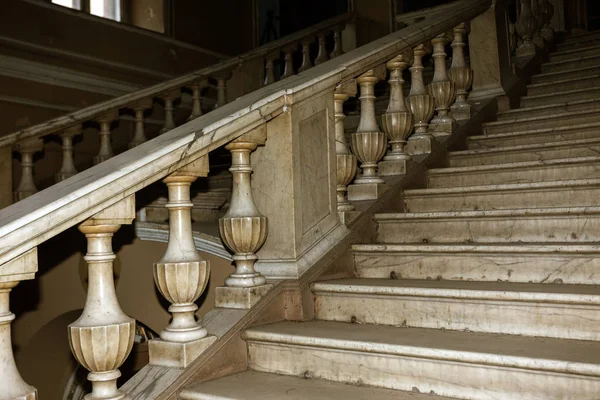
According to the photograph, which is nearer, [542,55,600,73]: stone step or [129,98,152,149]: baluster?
[542,55,600,73]: stone step

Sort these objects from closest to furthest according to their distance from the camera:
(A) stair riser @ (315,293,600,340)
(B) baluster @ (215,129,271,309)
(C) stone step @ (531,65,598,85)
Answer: (A) stair riser @ (315,293,600,340), (B) baluster @ (215,129,271,309), (C) stone step @ (531,65,598,85)

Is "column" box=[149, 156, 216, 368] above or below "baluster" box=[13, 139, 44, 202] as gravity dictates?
below

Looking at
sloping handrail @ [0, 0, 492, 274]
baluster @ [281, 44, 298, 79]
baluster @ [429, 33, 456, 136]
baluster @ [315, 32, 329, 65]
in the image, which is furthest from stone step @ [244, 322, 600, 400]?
baluster @ [315, 32, 329, 65]

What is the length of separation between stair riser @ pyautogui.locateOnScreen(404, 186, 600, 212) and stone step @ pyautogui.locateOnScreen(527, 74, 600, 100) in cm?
179

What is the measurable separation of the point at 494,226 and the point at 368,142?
759mm

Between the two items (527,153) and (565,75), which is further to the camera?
(565,75)

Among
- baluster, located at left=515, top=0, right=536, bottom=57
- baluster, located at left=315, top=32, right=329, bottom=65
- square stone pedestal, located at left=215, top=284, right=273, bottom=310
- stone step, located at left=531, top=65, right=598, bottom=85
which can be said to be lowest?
square stone pedestal, located at left=215, top=284, right=273, bottom=310

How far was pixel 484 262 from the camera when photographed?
2.75 metres

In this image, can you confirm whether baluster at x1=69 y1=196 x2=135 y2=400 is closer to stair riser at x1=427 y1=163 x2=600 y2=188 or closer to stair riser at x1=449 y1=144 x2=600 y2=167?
stair riser at x1=427 y1=163 x2=600 y2=188

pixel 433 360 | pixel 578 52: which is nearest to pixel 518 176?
pixel 433 360

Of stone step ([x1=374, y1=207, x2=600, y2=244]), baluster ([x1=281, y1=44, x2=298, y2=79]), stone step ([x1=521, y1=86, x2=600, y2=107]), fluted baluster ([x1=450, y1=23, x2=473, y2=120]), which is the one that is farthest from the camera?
baluster ([x1=281, y1=44, x2=298, y2=79])

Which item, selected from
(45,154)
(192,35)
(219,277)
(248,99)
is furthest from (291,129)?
(192,35)

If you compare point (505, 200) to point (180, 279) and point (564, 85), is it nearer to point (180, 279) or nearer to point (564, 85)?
point (180, 279)

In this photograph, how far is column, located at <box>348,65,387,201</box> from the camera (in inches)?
133
